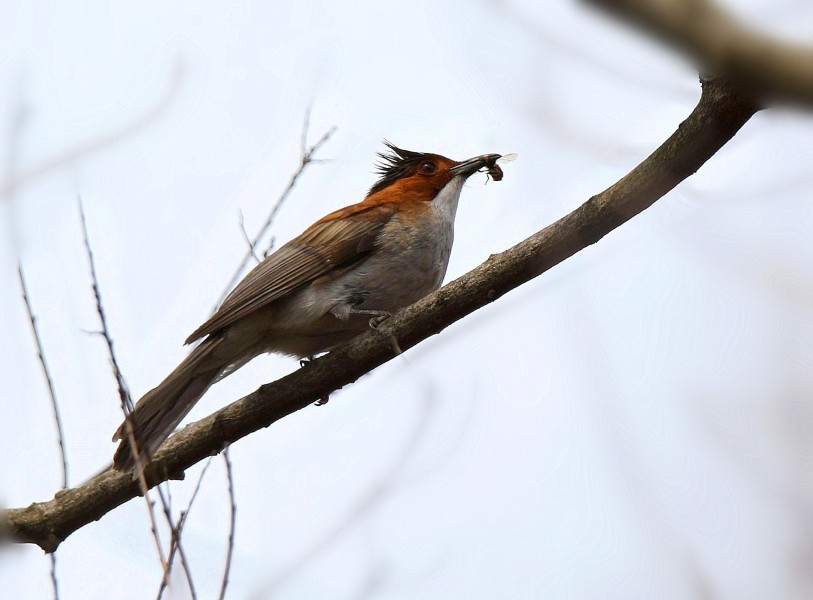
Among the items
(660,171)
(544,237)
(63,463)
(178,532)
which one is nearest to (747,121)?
(660,171)

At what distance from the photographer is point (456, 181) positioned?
21.9 feet

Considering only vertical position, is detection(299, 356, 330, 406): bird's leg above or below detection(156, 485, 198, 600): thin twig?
above

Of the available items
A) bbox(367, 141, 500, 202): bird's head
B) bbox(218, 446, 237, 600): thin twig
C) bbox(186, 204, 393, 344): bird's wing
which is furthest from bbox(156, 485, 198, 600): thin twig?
bbox(367, 141, 500, 202): bird's head

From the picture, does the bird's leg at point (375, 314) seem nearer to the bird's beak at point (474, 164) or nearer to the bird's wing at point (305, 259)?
the bird's wing at point (305, 259)

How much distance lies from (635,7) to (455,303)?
3330 mm

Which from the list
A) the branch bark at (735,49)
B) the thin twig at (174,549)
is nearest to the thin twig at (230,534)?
the thin twig at (174,549)

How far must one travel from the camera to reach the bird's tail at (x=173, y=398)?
528 cm

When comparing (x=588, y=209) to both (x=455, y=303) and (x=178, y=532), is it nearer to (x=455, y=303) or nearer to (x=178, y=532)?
(x=455, y=303)

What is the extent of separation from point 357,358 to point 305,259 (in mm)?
1061

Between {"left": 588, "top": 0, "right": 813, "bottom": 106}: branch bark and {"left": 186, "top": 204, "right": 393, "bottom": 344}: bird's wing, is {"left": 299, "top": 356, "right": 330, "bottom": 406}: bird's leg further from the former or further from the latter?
{"left": 588, "top": 0, "right": 813, "bottom": 106}: branch bark

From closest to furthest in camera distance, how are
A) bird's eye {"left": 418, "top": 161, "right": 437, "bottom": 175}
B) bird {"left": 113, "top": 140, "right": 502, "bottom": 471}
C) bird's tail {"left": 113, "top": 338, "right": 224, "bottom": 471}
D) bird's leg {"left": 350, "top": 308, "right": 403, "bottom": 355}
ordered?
bird's leg {"left": 350, "top": 308, "right": 403, "bottom": 355} < bird's tail {"left": 113, "top": 338, "right": 224, "bottom": 471} < bird {"left": 113, "top": 140, "right": 502, "bottom": 471} < bird's eye {"left": 418, "top": 161, "right": 437, "bottom": 175}

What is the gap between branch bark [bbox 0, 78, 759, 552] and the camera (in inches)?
163

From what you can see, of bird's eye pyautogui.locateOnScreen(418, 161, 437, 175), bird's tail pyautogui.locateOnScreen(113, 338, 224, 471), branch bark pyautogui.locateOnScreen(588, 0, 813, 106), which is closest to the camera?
branch bark pyautogui.locateOnScreen(588, 0, 813, 106)

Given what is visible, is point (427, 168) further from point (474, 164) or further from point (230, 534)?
point (230, 534)
